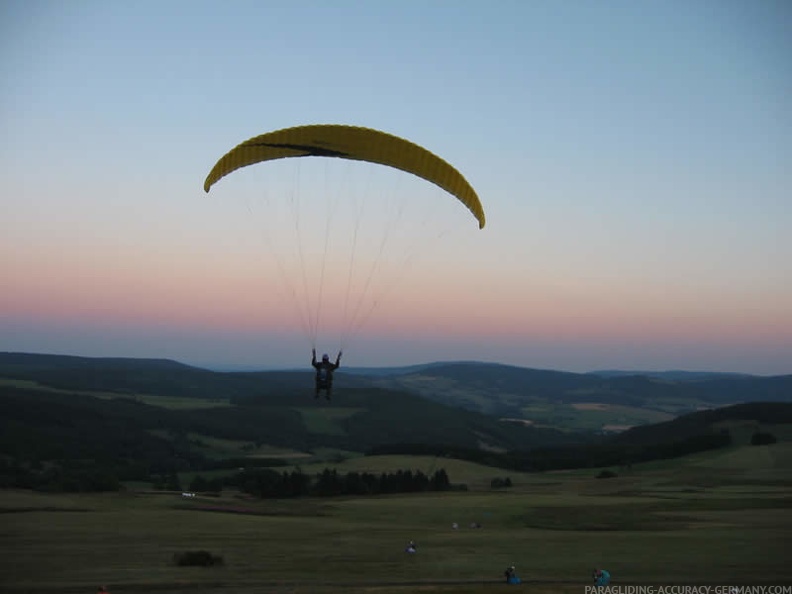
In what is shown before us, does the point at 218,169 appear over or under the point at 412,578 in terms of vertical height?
over

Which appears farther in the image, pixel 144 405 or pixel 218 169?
pixel 144 405

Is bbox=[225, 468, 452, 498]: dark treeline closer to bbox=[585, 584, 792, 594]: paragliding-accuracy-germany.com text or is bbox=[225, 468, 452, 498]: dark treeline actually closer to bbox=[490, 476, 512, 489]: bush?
bbox=[490, 476, 512, 489]: bush

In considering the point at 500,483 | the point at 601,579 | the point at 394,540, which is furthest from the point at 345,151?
the point at 500,483

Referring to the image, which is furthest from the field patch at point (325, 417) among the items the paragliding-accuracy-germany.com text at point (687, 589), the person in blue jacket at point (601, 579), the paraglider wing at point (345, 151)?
the person in blue jacket at point (601, 579)

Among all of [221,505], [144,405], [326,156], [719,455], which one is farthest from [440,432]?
[326,156]

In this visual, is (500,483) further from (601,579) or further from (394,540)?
(601,579)

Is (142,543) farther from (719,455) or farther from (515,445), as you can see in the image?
(515,445)

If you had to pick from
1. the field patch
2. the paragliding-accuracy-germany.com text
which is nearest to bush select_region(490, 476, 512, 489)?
the paragliding-accuracy-germany.com text
